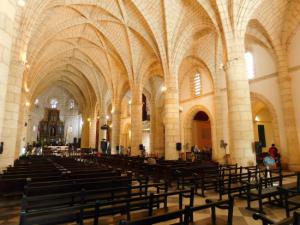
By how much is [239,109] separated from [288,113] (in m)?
5.25

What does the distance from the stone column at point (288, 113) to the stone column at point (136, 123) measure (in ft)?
35.1

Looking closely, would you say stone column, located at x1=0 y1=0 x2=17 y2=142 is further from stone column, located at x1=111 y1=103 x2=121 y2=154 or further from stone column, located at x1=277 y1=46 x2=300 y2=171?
→ stone column, located at x1=111 y1=103 x2=121 y2=154

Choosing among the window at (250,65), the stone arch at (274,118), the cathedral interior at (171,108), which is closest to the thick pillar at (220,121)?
the cathedral interior at (171,108)

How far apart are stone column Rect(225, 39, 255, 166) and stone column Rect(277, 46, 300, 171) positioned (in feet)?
15.7

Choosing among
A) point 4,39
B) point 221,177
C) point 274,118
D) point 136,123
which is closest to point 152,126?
point 136,123

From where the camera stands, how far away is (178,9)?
1291cm

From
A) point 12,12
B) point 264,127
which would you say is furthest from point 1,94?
point 264,127

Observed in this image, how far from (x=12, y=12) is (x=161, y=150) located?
21104 millimetres

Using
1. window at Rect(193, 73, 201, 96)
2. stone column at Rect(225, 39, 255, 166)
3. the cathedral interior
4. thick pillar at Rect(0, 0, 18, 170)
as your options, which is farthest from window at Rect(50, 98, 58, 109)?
thick pillar at Rect(0, 0, 18, 170)

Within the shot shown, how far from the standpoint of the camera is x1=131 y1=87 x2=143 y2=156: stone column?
696 inches

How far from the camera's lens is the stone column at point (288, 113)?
11.8 m

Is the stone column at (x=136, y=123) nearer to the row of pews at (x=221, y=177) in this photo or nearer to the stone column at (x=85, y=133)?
the row of pews at (x=221, y=177)

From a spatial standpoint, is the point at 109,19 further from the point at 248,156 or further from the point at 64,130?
the point at 64,130

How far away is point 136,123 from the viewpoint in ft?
59.4
